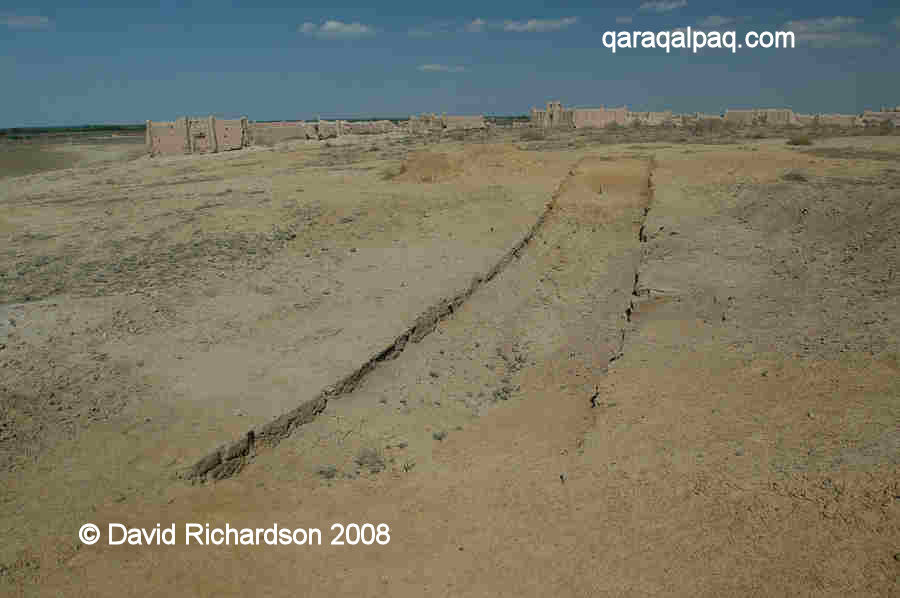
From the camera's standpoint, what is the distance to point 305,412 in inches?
202

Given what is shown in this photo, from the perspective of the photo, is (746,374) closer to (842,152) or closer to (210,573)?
(210,573)

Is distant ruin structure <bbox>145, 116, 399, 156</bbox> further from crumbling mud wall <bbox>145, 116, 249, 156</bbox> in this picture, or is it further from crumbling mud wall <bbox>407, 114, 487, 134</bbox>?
crumbling mud wall <bbox>407, 114, 487, 134</bbox>

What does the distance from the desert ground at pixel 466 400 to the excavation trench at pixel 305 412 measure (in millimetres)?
20

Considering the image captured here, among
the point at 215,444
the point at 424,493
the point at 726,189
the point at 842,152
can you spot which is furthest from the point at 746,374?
the point at 842,152

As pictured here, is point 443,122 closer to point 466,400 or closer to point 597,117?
point 597,117

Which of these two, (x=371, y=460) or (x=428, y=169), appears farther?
(x=428, y=169)

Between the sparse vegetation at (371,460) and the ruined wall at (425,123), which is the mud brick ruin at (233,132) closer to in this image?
the ruined wall at (425,123)

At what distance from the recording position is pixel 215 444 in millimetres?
4598

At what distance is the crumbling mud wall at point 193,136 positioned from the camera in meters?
28.7

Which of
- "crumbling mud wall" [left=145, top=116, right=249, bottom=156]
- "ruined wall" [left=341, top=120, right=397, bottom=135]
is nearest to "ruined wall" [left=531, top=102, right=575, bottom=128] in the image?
"ruined wall" [left=341, top=120, right=397, bottom=135]

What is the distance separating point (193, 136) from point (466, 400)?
27549 millimetres

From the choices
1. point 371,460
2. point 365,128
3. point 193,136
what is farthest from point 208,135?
point 371,460

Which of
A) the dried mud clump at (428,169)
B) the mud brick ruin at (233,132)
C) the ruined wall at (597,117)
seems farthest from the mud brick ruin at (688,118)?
the dried mud clump at (428,169)

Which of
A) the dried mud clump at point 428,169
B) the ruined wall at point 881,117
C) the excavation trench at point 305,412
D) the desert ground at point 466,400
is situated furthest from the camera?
the ruined wall at point 881,117
